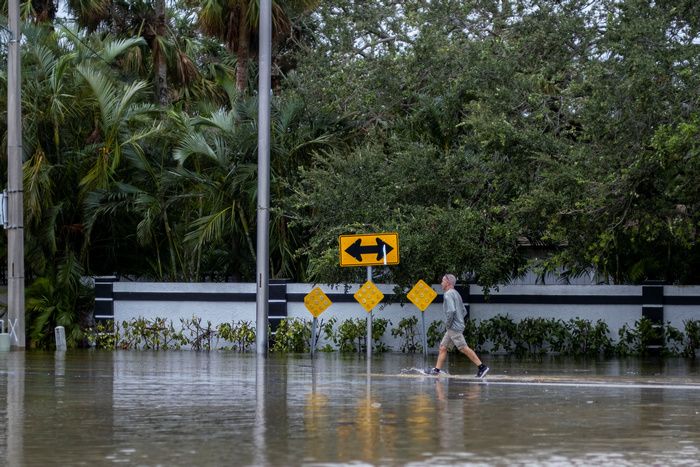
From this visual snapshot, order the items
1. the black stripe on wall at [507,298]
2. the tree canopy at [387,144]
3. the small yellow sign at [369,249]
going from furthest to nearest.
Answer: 1. the black stripe on wall at [507,298]
2. the small yellow sign at [369,249]
3. the tree canopy at [387,144]

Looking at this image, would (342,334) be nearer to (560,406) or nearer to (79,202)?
(79,202)

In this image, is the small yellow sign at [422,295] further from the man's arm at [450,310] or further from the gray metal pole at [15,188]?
the gray metal pole at [15,188]

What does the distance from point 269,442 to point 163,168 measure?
73.7ft

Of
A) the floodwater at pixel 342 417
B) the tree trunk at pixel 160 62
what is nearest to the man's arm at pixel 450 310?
the floodwater at pixel 342 417

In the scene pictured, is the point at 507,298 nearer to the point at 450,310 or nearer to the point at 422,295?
the point at 422,295

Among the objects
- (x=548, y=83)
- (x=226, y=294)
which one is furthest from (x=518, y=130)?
(x=226, y=294)

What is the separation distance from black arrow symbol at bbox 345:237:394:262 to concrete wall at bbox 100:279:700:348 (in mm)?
4530

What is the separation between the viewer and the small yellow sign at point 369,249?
23844 mm

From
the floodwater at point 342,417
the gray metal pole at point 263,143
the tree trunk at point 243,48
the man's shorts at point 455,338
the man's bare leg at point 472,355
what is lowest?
the floodwater at point 342,417

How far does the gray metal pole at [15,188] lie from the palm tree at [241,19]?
202 inches

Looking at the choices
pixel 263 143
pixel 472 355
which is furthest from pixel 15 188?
pixel 472 355

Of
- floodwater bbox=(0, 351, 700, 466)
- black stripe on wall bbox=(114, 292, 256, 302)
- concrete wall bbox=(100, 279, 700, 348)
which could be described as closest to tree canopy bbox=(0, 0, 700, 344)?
concrete wall bbox=(100, 279, 700, 348)

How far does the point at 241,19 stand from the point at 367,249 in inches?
376

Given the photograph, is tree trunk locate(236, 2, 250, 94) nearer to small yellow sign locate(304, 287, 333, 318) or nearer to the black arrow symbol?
small yellow sign locate(304, 287, 333, 318)
